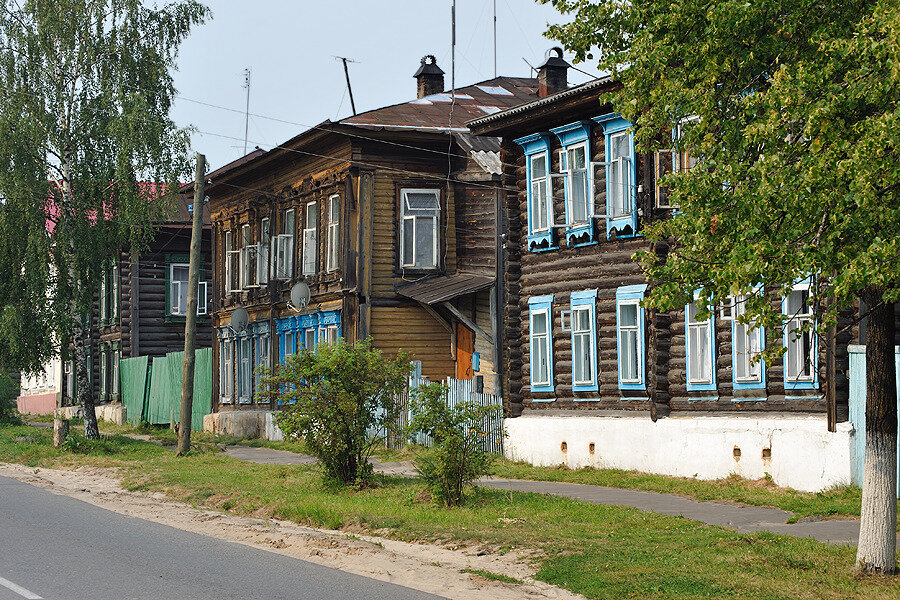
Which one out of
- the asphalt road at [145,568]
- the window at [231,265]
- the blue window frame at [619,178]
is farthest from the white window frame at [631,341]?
the window at [231,265]

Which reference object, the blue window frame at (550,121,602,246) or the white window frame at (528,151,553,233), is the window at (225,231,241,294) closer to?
the white window frame at (528,151,553,233)

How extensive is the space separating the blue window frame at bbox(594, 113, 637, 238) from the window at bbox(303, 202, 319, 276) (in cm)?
1297

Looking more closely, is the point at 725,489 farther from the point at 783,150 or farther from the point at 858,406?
the point at 783,150

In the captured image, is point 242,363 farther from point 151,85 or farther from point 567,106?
point 567,106

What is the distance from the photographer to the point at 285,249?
119 feet

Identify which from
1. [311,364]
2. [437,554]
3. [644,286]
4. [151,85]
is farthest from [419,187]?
[437,554]

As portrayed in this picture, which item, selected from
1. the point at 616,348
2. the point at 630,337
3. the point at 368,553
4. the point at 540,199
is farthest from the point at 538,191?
the point at 368,553

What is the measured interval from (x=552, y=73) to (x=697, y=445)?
14.6 m

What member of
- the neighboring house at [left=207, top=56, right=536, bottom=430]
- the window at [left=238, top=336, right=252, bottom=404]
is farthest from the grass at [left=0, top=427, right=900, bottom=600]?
the window at [left=238, top=336, right=252, bottom=404]

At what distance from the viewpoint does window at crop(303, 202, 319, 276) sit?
34281 millimetres

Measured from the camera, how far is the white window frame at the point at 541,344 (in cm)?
2531

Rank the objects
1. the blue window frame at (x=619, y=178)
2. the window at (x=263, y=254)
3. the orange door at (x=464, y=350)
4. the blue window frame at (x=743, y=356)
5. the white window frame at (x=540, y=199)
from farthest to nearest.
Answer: the window at (x=263, y=254), the orange door at (x=464, y=350), the white window frame at (x=540, y=199), the blue window frame at (x=619, y=178), the blue window frame at (x=743, y=356)

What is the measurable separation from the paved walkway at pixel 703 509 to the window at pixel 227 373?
705 inches

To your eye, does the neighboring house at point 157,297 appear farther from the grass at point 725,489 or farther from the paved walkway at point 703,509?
the grass at point 725,489
